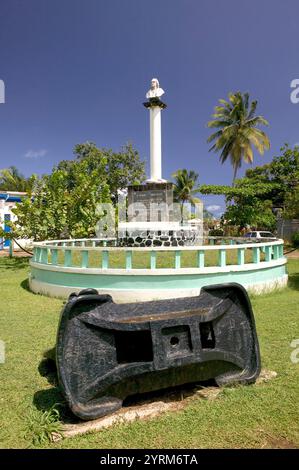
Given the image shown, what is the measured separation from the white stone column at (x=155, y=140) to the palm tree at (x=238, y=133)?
17.0 m

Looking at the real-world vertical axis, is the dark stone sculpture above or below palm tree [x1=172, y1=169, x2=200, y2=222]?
below

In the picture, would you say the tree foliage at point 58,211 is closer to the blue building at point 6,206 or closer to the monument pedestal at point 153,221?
the monument pedestal at point 153,221

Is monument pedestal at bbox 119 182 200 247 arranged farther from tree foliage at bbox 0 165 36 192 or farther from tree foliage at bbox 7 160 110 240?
tree foliage at bbox 0 165 36 192

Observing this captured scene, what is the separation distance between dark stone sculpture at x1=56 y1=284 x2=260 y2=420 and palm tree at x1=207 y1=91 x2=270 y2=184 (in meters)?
28.0

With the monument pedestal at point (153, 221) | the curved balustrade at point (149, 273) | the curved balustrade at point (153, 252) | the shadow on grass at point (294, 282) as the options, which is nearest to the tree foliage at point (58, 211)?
the monument pedestal at point (153, 221)

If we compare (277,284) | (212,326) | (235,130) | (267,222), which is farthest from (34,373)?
(235,130)

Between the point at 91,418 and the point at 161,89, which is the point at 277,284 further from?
the point at 161,89

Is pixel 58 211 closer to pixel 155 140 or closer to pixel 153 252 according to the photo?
pixel 155 140

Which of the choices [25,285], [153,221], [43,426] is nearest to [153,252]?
[43,426]

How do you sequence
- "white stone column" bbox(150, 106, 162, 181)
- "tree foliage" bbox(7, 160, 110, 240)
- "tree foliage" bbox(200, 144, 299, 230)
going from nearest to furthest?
"white stone column" bbox(150, 106, 162, 181), "tree foliage" bbox(7, 160, 110, 240), "tree foliage" bbox(200, 144, 299, 230)

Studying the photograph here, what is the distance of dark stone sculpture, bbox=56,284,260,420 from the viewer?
2.85 metres

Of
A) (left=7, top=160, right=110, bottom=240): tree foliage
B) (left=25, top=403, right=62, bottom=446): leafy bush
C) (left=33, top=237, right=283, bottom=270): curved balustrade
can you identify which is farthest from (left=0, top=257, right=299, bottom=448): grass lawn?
(left=7, top=160, right=110, bottom=240): tree foliage

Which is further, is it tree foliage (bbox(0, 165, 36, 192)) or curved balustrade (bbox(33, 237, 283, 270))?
tree foliage (bbox(0, 165, 36, 192))

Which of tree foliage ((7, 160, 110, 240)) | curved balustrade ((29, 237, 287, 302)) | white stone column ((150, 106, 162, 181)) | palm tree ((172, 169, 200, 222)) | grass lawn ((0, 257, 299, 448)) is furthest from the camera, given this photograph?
palm tree ((172, 169, 200, 222))
